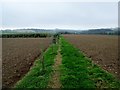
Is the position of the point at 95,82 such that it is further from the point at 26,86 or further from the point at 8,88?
the point at 8,88

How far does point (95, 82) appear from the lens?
12000 mm

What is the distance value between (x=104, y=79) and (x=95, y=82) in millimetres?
826

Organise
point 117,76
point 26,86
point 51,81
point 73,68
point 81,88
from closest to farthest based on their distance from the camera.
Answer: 1. point 81,88
2. point 26,86
3. point 51,81
4. point 117,76
5. point 73,68

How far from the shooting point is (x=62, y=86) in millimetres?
11250

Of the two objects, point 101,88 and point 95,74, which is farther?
point 95,74

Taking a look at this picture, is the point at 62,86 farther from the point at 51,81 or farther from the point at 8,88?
the point at 8,88

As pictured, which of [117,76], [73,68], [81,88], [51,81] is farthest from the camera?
[73,68]

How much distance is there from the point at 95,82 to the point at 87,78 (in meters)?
0.80

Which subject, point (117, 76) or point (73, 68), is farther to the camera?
point (73, 68)

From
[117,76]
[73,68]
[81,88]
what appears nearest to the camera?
[81,88]

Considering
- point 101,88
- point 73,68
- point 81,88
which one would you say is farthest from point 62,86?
point 73,68

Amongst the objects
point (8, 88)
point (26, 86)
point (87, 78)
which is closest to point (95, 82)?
point (87, 78)

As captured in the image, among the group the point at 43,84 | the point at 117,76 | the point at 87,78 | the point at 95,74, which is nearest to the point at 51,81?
the point at 43,84

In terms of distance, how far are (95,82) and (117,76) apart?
6.76ft
